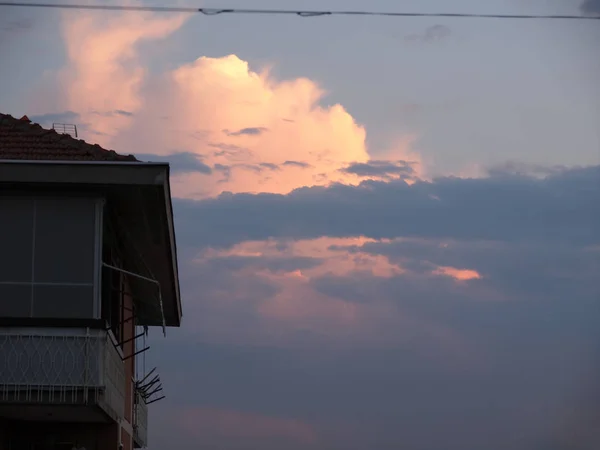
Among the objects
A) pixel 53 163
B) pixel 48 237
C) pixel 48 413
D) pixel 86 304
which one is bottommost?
pixel 48 413

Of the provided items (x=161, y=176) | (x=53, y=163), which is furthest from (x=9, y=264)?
(x=161, y=176)

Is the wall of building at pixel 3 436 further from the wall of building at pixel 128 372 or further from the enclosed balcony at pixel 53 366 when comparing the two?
the wall of building at pixel 128 372

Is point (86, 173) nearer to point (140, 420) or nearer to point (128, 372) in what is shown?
point (128, 372)

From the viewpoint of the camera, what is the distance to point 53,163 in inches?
590

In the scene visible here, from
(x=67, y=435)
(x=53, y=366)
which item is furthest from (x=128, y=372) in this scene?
(x=53, y=366)

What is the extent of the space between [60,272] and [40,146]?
8.62 feet

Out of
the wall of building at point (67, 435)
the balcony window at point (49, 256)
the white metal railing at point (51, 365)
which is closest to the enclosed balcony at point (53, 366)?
the white metal railing at point (51, 365)

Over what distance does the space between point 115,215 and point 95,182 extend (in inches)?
90.5

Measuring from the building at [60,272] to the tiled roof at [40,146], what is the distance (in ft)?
0.06

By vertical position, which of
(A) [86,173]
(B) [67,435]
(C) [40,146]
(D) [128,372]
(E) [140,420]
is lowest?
(B) [67,435]

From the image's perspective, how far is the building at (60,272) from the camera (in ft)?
46.8

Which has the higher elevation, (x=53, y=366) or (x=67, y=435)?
(x=53, y=366)

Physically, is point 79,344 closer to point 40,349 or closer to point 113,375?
point 40,349

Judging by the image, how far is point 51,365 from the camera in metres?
14.2
